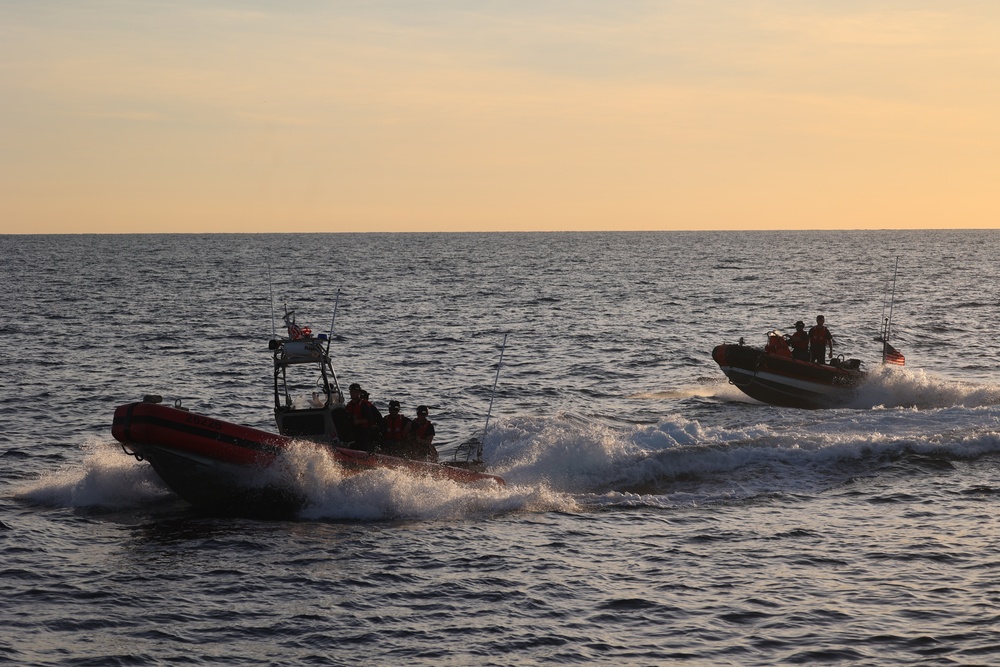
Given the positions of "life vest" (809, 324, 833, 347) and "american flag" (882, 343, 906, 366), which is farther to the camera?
"american flag" (882, 343, 906, 366)

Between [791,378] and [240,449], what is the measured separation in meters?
15.0

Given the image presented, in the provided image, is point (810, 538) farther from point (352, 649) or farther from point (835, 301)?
point (835, 301)

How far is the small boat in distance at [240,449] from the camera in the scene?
14.9 meters

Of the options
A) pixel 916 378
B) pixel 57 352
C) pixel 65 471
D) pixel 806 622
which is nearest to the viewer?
pixel 806 622

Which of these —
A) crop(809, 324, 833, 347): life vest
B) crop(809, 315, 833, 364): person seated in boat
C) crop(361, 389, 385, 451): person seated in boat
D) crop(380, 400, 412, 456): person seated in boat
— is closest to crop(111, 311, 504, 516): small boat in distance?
crop(361, 389, 385, 451): person seated in boat

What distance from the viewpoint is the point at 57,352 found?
110ft

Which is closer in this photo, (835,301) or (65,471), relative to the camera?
(65,471)

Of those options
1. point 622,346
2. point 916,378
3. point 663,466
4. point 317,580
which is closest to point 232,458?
point 317,580

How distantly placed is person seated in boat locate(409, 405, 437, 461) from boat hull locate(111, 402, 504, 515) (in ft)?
3.18

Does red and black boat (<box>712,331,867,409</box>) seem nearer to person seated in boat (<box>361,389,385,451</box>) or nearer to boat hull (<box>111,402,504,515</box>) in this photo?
person seated in boat (<box>361,389,385,451</box>)

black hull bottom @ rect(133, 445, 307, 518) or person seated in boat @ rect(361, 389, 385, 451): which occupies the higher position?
person seated in boat @ rect(361, 389, 385, 451)

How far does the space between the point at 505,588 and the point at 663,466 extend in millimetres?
6671

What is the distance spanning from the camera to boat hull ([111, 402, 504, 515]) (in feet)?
48.9

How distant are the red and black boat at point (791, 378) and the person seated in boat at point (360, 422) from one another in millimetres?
12894
